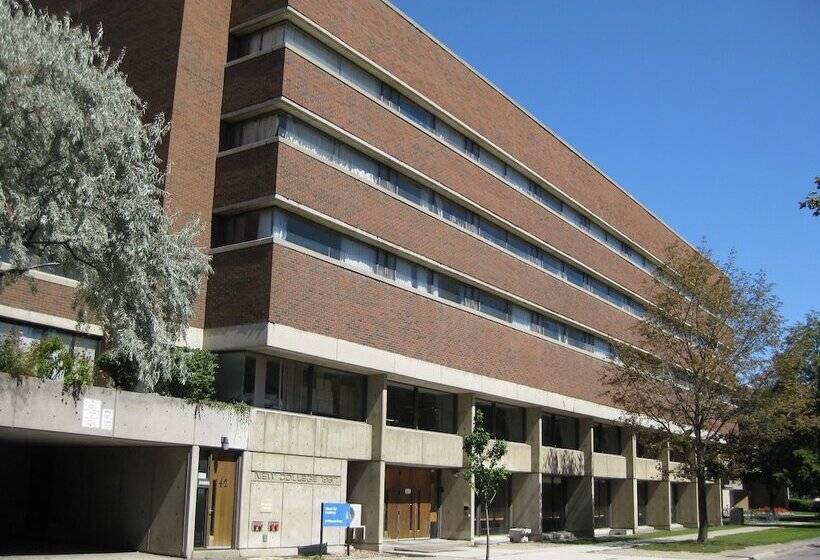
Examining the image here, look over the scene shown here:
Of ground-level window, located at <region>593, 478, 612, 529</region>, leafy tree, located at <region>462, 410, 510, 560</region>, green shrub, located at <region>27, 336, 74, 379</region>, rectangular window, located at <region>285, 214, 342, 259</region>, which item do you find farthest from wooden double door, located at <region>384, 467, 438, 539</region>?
ground-level window, located at <region>593, 478, 612, 529</region>

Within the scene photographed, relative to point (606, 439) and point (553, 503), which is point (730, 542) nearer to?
point (553, 503)

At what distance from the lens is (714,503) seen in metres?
66.1

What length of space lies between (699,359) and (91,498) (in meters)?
28.5

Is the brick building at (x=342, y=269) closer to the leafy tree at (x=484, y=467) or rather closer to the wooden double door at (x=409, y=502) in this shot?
the wooden double door at (x=409, y=502)

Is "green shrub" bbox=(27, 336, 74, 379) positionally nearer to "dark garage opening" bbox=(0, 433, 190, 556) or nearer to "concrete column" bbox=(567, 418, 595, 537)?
"dark garage opening" bbox=(0, 433, 190, 556)

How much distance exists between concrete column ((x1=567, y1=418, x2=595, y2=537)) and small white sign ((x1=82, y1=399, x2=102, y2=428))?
3055cm

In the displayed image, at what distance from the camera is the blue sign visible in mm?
27203

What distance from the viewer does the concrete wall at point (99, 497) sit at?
24.7 m

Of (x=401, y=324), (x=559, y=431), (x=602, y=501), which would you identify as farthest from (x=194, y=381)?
(x=602, y=501)

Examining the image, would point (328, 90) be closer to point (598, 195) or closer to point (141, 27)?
point (141, 27)

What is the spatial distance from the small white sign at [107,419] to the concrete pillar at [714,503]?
174 ft

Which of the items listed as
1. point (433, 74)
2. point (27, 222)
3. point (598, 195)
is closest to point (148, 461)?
point (27, 222)

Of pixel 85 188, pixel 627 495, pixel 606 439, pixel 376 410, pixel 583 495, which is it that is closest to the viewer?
pixel 85 188

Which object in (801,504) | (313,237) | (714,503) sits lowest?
(801,504)
